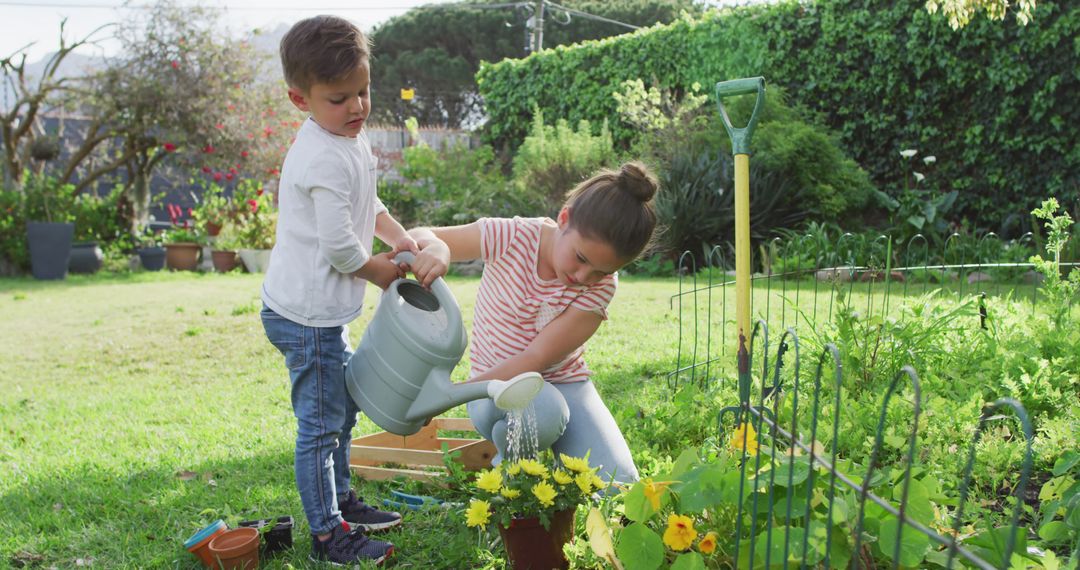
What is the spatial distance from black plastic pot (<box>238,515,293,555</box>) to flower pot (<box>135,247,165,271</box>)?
7.81 meters


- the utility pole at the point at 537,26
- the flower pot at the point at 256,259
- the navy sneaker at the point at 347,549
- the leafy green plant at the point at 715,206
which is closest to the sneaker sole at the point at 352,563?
the navy sneaker at the point at 347,549

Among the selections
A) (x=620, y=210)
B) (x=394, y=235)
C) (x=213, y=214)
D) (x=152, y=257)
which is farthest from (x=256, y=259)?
(x=620, y=210)

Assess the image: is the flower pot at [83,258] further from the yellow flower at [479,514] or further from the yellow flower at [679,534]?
the yellow flower at [679,534]

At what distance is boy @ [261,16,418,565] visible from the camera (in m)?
1.79

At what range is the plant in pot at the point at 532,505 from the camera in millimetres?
1662

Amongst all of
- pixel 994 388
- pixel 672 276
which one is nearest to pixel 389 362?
pixel 994 388

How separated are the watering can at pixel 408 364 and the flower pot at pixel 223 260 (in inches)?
295

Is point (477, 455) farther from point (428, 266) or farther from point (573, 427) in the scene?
point (428, 266)

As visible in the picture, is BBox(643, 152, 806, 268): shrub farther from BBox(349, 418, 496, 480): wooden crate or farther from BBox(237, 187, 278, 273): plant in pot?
BBox(237, 187, 278, 273): plant in pot

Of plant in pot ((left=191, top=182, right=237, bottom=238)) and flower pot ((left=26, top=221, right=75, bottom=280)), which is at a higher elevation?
plant in pot ((left=191, top=182, right=237, bottom=238))

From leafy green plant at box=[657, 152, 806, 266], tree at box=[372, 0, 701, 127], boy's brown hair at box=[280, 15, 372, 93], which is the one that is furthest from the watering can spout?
tree at box=[372, 0, 701, 127]

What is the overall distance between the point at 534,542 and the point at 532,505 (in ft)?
0.29

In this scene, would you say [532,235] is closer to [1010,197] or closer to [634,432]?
[634,432]

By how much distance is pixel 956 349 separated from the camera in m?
2.78
